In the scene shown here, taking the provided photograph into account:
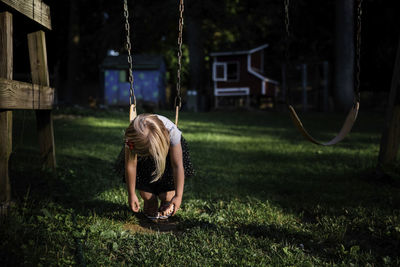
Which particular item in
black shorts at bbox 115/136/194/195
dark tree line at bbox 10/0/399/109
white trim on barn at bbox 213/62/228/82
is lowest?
black shorts at bbox 115/136/194/195

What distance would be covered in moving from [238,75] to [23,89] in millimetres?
19499

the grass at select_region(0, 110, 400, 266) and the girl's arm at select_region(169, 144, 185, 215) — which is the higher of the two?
the girl's arm at select_region(169, 144, 185, 215)

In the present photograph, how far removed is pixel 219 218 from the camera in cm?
320

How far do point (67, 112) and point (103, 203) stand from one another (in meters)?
10.3

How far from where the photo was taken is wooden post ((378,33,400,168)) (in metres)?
4.25

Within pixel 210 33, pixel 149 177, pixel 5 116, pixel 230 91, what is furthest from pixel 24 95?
pixel 210 33

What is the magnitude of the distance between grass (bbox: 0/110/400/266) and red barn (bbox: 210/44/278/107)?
16.0m

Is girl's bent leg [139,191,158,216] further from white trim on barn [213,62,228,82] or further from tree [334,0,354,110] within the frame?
white trim on barn [213,62,228,82]

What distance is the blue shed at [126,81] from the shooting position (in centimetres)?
2191

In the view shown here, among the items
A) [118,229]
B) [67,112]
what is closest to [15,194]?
[118,229]

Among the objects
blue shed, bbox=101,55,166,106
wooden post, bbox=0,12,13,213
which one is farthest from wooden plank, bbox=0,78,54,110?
blue shed, bbox=101,55,166,106

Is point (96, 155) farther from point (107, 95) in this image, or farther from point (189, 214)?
point (107, 95)

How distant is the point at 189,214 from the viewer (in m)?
3.35

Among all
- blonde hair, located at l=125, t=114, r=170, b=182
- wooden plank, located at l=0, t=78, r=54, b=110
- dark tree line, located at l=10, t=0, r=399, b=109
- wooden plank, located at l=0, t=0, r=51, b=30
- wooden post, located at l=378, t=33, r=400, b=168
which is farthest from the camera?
dark tree line, located at l=10, t=0, r=399, b=109
